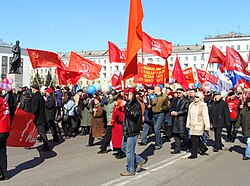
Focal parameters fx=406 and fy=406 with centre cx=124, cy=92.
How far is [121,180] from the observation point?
7523 mm

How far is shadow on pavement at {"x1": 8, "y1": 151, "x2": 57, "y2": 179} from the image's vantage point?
27.1ft

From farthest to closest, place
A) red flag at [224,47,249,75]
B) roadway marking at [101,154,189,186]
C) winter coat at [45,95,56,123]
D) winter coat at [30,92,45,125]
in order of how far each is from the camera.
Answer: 1. red flag at [224,47,249,75]
2. winter coat at [45,95,56,123]
3. winter coat at [30,92,45,125]
4. roadway marking at [101,154,189,186]

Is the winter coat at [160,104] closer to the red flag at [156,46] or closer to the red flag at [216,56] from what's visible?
the red flag at [156,46]

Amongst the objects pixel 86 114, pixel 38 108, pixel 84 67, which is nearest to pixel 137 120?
pixel 38 108

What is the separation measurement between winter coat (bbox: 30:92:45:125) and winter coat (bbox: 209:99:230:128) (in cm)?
484

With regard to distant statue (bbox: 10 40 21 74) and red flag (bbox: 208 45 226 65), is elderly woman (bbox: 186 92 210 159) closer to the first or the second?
red flag (bbox: 208 45 226 65)

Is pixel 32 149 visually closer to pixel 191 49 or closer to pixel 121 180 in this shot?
pixel 121 180

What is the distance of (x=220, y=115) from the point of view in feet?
38.1

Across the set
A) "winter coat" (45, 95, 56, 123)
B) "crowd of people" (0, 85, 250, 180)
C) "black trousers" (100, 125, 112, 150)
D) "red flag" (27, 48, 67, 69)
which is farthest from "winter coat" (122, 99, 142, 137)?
"red flag" (27, 48, 67, 69)

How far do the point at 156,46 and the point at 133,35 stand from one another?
401 inches

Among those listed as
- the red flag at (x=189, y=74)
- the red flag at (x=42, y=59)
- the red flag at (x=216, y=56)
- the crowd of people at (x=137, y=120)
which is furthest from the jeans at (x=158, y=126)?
the red flag at (x=189, y=74)

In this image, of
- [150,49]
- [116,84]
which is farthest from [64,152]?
[116,84]

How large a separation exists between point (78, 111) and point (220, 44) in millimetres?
97937

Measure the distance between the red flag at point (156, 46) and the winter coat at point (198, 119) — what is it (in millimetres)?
8049
